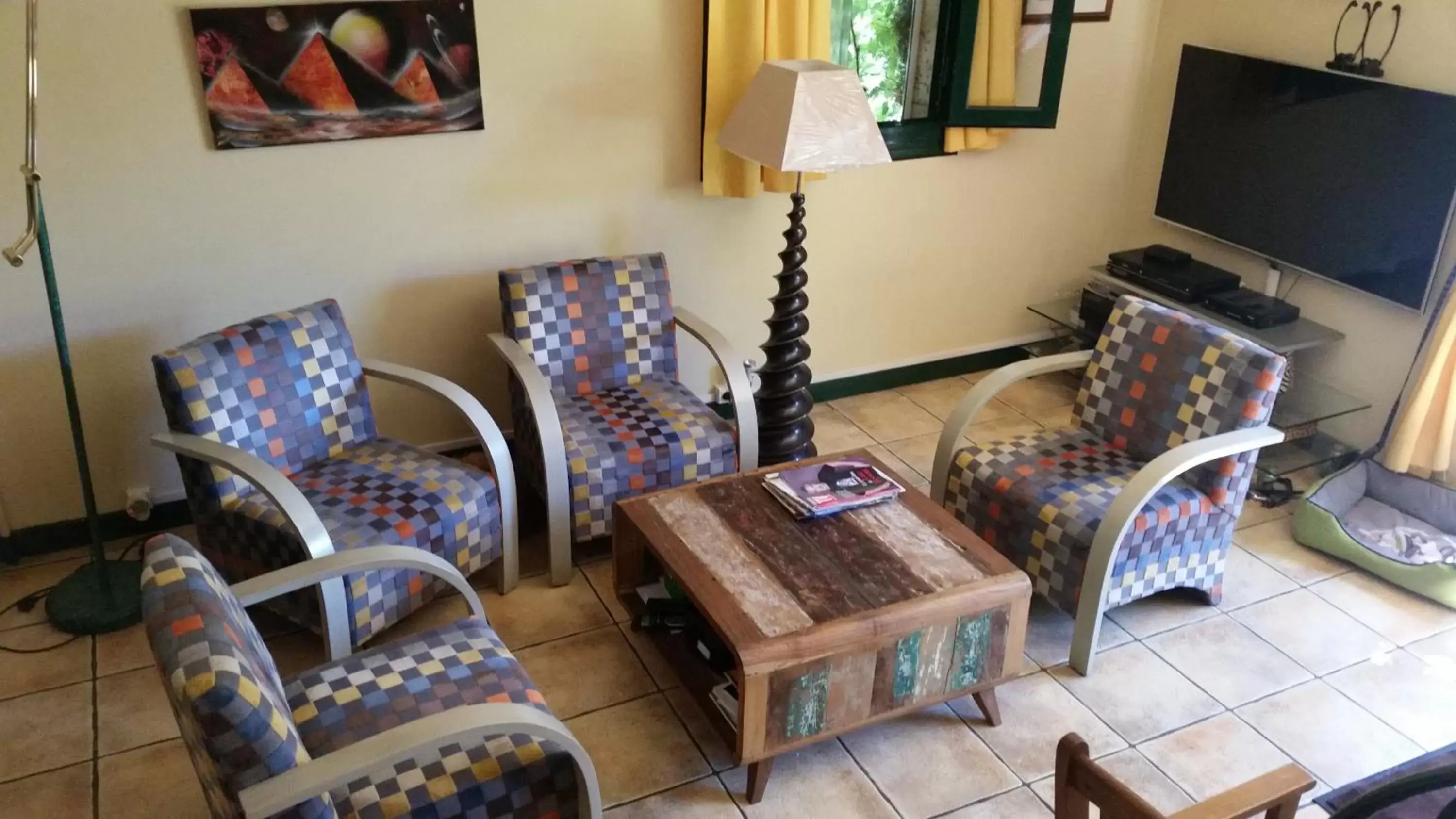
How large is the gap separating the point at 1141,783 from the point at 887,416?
193 cm

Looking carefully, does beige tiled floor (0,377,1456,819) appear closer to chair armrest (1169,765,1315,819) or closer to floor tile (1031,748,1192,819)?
floor tile (1031,748,1192,819)

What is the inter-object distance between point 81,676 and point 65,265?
1.12 meters

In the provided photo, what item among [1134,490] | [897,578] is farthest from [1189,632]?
[897,578]

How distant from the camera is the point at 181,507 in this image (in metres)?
3.37

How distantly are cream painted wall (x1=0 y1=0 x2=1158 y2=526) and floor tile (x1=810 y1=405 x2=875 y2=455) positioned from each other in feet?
0.65

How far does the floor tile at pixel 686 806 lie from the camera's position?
2.40 meters

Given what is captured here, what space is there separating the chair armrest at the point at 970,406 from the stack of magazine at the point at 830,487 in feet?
1.11

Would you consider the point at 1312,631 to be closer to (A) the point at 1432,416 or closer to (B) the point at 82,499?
(A) the point at 1432,416

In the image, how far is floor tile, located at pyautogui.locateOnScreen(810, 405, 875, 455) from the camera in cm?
399

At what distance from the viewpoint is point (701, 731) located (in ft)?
8.68

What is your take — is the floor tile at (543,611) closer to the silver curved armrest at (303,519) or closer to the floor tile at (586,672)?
the floor tile at (586,672)

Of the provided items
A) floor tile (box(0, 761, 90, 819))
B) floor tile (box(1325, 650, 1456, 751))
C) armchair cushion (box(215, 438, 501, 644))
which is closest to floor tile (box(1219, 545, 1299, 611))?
floor tile (box(1325, 650, 1456, 751))

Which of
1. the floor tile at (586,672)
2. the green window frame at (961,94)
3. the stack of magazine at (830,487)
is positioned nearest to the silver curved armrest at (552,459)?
the floor tile at (586,672)

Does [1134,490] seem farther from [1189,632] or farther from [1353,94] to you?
[1353,94]
